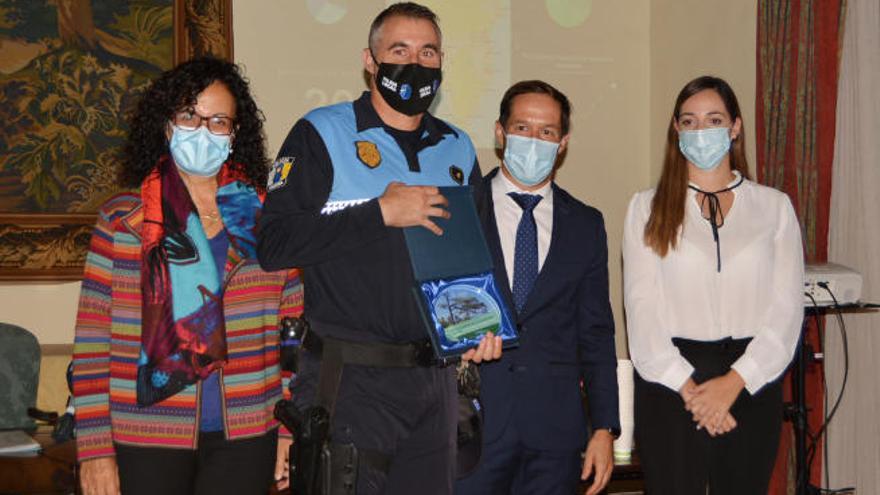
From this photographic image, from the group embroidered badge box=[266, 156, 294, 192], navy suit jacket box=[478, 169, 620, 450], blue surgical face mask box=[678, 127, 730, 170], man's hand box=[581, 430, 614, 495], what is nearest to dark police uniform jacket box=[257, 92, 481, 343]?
embroidered badge box=[266, 156, 294, 192]

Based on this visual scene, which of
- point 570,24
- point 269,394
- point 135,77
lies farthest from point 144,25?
point 269,394

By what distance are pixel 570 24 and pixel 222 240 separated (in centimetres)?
447

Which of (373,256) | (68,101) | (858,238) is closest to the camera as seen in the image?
(373,256)

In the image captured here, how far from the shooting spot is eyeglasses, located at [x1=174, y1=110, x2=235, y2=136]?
2.69m

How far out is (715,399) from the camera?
311 cm

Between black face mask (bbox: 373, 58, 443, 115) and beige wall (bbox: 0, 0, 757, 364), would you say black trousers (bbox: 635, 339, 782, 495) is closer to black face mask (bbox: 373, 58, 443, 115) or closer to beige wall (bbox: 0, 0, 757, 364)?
black face mask (bbox: 373, 58, 443, 115)

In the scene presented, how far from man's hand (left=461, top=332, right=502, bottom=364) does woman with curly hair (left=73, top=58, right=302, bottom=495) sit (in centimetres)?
55

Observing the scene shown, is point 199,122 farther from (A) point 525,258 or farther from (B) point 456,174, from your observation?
(A) point 525,258

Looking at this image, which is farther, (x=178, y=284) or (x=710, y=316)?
(x=710, y=316)

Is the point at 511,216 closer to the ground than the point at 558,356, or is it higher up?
higher up

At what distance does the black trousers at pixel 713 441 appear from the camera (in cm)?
314

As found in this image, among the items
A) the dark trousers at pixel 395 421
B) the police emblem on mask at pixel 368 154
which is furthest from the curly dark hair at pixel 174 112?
the dark trousers at pixel 395 421

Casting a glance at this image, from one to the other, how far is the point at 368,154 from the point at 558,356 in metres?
0.98

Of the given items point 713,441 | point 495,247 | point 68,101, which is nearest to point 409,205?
point 495,247
